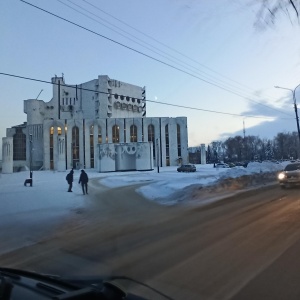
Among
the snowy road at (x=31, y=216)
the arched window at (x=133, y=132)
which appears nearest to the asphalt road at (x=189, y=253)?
the snowy road at (x=31, y=216)

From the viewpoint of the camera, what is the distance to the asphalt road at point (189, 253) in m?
5.07

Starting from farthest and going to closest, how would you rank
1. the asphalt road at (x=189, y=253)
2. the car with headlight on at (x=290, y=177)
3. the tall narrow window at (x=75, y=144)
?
1. the tall narrow window at (x=75, y=144)
2. the car with headlight on at (x=290, y=177)
3. the asphalt road at (x=189, y=253)

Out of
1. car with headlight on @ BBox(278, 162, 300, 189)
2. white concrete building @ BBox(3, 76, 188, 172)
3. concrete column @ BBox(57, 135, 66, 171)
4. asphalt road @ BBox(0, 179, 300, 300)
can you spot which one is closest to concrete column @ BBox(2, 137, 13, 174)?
concrete column @ BBox(57, 135, 66, 171)

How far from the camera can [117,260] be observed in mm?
6949

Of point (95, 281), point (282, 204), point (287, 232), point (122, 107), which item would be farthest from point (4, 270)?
point (122, 107)

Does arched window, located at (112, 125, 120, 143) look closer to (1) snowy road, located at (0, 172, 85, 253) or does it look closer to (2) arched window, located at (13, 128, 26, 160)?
(2) arched window, located at (13, 128, 26, 160)

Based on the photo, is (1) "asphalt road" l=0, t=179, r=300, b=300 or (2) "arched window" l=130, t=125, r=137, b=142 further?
(2) "arched window" l=130, t=125, r=137, b=142

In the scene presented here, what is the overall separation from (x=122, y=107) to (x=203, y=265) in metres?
109

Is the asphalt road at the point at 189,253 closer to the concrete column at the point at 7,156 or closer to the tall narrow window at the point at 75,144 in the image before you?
the concrete column at the point at 7,156

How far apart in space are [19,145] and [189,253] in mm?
99091

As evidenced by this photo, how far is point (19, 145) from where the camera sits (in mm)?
98625

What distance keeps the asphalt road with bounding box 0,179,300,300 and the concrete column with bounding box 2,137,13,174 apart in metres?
64.6

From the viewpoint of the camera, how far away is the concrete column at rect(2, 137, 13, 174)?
71.9m

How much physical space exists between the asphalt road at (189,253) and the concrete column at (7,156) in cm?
6459
